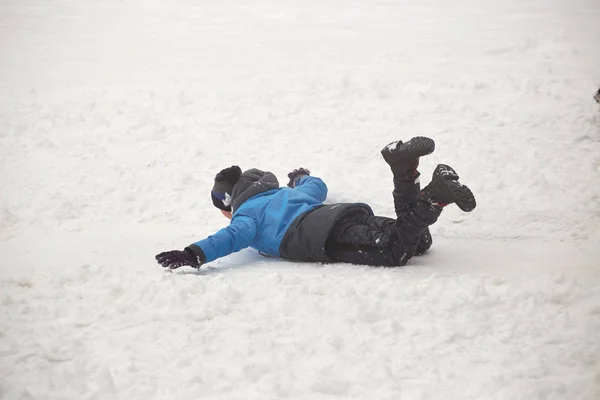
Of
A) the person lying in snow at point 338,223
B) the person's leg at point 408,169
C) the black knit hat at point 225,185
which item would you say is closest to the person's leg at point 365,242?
the person lying in snow at point 338,223

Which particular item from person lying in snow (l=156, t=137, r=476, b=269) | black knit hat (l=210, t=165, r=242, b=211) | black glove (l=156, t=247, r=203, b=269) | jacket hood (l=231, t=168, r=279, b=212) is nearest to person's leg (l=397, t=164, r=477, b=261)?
person lying in snow (l=156, t=137, r=476, b=269)

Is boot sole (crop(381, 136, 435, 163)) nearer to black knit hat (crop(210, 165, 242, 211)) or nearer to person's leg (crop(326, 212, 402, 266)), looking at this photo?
person's leg (crop(326, 212, 402, 266))

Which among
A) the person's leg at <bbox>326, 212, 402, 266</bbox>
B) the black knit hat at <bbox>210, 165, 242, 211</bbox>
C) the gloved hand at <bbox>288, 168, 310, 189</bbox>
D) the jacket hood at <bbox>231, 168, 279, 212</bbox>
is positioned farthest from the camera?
the gloved hand at <bbox>288, 168, 310, 189</bbox>

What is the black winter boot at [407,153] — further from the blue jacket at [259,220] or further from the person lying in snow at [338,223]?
the blue jacket at [259,220]

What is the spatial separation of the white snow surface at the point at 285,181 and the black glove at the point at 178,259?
106mm

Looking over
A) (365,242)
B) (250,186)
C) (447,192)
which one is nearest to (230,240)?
(250,186)

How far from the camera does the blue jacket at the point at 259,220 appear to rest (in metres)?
4.31

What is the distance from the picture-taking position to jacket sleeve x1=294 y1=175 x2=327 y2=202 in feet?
16.8

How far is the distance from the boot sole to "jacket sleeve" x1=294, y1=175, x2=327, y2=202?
1.02m

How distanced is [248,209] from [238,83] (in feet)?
11.8

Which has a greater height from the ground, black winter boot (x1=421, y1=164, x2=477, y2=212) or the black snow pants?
black winter boot (x1=421, y1=164, x2=477, y2=212)

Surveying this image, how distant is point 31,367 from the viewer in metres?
2.98

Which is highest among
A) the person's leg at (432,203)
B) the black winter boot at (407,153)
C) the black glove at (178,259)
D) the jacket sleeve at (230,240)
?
the black winter boot at (407,153)

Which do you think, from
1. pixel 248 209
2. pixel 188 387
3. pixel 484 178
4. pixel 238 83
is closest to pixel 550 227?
pixel 484 178
